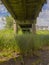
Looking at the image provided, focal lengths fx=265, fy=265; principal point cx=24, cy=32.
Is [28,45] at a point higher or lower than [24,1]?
lower

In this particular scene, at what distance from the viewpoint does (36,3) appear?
61.3 ft

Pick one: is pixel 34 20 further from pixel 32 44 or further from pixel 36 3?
pixel 32 44

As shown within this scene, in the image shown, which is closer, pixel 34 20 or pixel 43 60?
pixel 43 60

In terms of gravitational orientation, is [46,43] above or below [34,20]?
below

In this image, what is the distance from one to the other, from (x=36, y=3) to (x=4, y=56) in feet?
25.1

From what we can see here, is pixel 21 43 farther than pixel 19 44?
No

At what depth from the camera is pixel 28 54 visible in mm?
11383

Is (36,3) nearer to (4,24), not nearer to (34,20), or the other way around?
(34,20)

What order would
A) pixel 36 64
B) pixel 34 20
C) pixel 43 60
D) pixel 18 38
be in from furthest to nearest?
pixel 34 20, pixel 18 38, pixel 43 60, pixel 36 64

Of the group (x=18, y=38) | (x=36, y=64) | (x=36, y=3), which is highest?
(x=36, y=3)

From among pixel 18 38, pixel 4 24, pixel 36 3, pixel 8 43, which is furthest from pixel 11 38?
pixel 4 24

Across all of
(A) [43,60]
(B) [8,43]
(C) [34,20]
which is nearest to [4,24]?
(C) [34,20]

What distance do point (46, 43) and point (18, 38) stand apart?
386cm

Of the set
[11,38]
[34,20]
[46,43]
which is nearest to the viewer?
[11,38]
